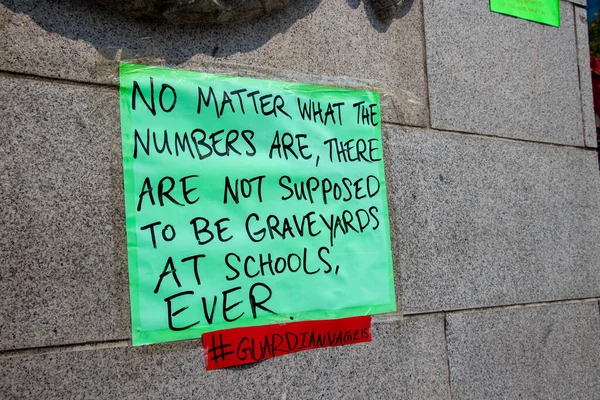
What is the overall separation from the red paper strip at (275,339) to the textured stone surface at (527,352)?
0.60m

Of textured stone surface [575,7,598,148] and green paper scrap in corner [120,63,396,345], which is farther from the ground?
textured stone surface [575,7,598,148]

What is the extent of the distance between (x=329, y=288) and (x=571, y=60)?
2.35m

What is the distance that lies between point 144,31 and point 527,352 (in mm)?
2535

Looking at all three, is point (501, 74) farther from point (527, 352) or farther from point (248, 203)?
point (248, 203)

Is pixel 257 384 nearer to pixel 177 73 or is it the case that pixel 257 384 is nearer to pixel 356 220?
pixel 356 220

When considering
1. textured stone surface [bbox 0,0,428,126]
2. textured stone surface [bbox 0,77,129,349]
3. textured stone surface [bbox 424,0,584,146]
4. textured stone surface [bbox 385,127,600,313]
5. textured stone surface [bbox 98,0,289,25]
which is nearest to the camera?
textured stone surface [bbox 0,77,129,349]

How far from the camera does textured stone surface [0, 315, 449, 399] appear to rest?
221cm

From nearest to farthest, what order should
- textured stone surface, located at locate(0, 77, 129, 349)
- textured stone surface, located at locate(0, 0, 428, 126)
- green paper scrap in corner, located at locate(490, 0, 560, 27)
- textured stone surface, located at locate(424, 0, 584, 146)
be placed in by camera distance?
textured stone surface, located at locate(0, 77, 129, 349) → textured stone surface, located at locate(0, 0, 428, 126) → textured stone surface, located at locate(424, 0, 584, 146) → green paper scrap in corner, located at locate(490, 0, 560, 27)

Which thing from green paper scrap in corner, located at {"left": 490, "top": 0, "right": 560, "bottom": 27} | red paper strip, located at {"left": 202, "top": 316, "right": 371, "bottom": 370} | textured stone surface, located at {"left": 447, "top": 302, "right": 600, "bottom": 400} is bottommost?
textured stone surface, located at {"left": 447, "top": 302, "right": 600, "bottom": 400}

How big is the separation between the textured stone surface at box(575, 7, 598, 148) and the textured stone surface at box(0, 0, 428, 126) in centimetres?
137

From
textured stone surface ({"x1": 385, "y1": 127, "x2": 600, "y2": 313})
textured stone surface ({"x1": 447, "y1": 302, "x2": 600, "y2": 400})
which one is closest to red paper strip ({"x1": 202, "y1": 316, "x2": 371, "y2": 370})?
textured stone surface ({"x1": 385, "y1": 127, "x2": 600, "y2": 313})

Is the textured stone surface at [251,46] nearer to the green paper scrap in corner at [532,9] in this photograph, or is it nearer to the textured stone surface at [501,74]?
the textured stone surface at [501,74]

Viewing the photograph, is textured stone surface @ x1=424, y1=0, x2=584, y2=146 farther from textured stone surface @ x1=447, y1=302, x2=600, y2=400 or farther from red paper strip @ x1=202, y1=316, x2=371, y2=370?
red paper strip @ x1=202, y1=316, x2=371, y2=370

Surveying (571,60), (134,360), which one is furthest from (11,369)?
(571,60)
